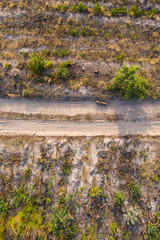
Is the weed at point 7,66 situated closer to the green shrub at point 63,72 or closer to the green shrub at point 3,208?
the green shrub at point 63,72

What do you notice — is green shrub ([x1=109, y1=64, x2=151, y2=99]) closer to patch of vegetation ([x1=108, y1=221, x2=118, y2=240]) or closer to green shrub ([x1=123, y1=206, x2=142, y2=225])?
green shrub ([x1=123, y1=206, x2=142, y2=225])

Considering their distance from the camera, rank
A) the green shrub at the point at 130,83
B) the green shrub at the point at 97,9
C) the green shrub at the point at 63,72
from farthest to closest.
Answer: the green shrub at the point at 97,9, the green shrub at the point at 63,72, the green shrub at the point at 130,83

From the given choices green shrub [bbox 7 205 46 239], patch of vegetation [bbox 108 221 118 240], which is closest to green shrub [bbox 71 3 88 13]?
green shrub [bbox 7 205 46 239]

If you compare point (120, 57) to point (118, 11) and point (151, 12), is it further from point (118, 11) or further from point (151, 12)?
point (151, 12)

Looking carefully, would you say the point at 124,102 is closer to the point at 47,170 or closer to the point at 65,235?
the point at 47,170

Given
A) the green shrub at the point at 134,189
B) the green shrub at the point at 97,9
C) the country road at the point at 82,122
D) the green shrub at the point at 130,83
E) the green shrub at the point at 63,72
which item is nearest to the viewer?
the green shrub at the point at 134,189

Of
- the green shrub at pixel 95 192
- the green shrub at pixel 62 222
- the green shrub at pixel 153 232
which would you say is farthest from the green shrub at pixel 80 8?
the green shrub at pixel 153 232

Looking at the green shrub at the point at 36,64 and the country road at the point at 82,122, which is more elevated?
the green shrub at the point at 36,64
